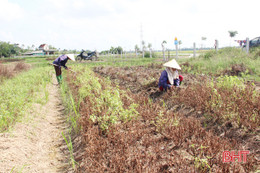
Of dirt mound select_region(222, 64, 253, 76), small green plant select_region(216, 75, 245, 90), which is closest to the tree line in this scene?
dirt mound select_region(222, 64, 253, 76)

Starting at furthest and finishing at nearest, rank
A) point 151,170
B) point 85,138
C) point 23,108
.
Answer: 1. point 23,108
2. point 85,138
3. point 151,170

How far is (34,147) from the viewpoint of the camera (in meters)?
3.24

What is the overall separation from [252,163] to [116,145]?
1619 mm

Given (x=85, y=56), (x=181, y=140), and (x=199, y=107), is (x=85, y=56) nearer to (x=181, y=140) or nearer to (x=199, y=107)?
(x=199, y=107)

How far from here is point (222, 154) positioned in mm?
2219

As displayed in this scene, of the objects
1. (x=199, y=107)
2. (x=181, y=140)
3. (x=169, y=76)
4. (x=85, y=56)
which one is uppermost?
(x=85, y=56)

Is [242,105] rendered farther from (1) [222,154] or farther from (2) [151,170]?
(2) [151,170]

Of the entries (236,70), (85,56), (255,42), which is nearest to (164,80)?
(236,70)

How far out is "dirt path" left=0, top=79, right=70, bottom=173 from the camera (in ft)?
8.66

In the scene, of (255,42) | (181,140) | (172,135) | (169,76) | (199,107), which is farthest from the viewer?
(255,42)

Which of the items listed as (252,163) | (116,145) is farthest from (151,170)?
(252,163)

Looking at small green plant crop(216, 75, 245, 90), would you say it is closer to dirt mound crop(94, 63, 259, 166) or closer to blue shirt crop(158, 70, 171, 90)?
dirt mound crop(94, 63, 259, 166)

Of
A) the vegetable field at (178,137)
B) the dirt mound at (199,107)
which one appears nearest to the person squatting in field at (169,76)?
the dirt mound at (199,107)

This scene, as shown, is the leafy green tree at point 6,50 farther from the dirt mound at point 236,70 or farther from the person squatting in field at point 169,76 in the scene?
the person squatting in field at point 169,76
